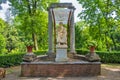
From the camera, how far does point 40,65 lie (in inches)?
440

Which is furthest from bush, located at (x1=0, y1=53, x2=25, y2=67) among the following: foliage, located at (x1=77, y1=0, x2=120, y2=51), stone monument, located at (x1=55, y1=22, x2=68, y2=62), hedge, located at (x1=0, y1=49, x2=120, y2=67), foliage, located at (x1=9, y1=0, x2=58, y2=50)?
foliage, located at (x1=77, y1=0, x2=120, y2=51)

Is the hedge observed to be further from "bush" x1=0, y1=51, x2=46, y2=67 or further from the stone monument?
the stone monument

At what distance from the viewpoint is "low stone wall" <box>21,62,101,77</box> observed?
36.5ft

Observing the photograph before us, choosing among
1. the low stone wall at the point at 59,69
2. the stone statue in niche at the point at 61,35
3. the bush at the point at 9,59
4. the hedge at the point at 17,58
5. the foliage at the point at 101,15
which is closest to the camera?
the low stone wall at the point at 59,69

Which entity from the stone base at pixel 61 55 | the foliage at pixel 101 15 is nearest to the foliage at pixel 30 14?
the foliage at pixel 101 15

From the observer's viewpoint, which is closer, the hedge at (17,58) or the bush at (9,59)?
the bush at (9,59)

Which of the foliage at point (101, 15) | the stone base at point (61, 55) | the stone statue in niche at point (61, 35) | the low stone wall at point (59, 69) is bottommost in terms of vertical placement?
the low stone wall at point (59, 69)

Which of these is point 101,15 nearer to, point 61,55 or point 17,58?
point 17,58

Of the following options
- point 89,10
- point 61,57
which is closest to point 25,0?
point 89,10

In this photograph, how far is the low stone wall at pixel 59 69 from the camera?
11117 mm

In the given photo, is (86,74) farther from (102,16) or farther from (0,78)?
(102,16)

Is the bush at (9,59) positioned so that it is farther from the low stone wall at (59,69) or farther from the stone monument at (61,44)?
the stone monument at (61,44)

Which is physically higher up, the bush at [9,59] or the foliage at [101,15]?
the foliage at [101,15]

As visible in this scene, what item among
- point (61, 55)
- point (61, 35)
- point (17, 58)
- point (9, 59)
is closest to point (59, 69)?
point (61, 55)
